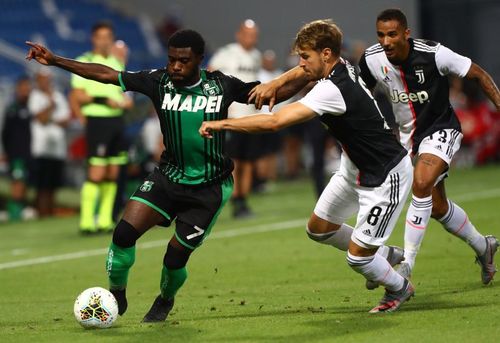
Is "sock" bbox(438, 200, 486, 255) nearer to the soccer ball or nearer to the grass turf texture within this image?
the grass turf texture

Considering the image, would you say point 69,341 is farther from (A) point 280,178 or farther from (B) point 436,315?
(A) point 280,178

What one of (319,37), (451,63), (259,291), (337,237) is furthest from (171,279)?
(451,63)

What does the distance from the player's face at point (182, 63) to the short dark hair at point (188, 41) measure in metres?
0.03

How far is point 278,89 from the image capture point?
8.16 m

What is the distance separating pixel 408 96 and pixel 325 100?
204 centimetres

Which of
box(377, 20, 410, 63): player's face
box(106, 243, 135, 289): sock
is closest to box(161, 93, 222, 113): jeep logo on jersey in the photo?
box(106, 243, 135, 289): sock

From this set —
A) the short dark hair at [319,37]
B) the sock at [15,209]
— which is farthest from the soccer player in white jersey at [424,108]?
the sock at [15,209]

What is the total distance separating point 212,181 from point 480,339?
2311mm

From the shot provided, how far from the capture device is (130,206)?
8141 millimetres

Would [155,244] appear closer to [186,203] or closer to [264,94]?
[186,203]

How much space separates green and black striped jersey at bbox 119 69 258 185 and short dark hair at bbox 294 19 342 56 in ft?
2.33

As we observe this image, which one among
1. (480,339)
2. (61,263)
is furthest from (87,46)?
(480,339)

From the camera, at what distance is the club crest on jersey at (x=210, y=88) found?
820cm

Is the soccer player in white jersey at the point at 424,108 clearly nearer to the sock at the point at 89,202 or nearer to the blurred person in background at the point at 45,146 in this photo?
the sock at the point at 89,202
